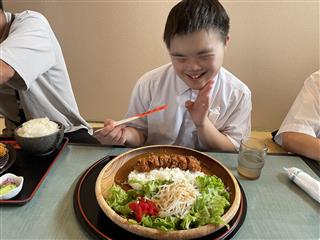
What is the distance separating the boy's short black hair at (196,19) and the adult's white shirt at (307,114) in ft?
1.95

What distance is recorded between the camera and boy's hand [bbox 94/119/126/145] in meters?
1.18

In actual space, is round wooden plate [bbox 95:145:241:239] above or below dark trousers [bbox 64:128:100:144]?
above

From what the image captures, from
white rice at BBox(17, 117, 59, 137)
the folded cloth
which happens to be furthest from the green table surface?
white rice at BBox(17, 117, 59, 137)

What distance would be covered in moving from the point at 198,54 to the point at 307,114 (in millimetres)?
727

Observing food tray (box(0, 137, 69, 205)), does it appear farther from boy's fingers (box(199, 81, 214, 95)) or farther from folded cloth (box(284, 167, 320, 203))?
folded cloth (box(284, 167, 320, 203))

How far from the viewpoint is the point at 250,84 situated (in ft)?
9.37

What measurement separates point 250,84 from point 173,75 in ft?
5.43

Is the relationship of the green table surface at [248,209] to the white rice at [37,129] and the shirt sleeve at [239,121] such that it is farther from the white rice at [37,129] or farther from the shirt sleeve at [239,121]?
the shirt sleeve at [239,121]

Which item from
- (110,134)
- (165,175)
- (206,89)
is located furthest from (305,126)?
(110,134)

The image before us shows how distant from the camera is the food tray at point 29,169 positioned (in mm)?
879

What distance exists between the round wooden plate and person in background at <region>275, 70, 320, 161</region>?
0.49 meters

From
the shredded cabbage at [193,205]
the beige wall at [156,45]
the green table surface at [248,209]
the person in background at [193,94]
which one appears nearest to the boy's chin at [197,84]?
the person in background at [193,94]

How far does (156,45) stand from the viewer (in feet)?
8.98

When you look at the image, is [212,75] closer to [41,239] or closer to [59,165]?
[59,165]
